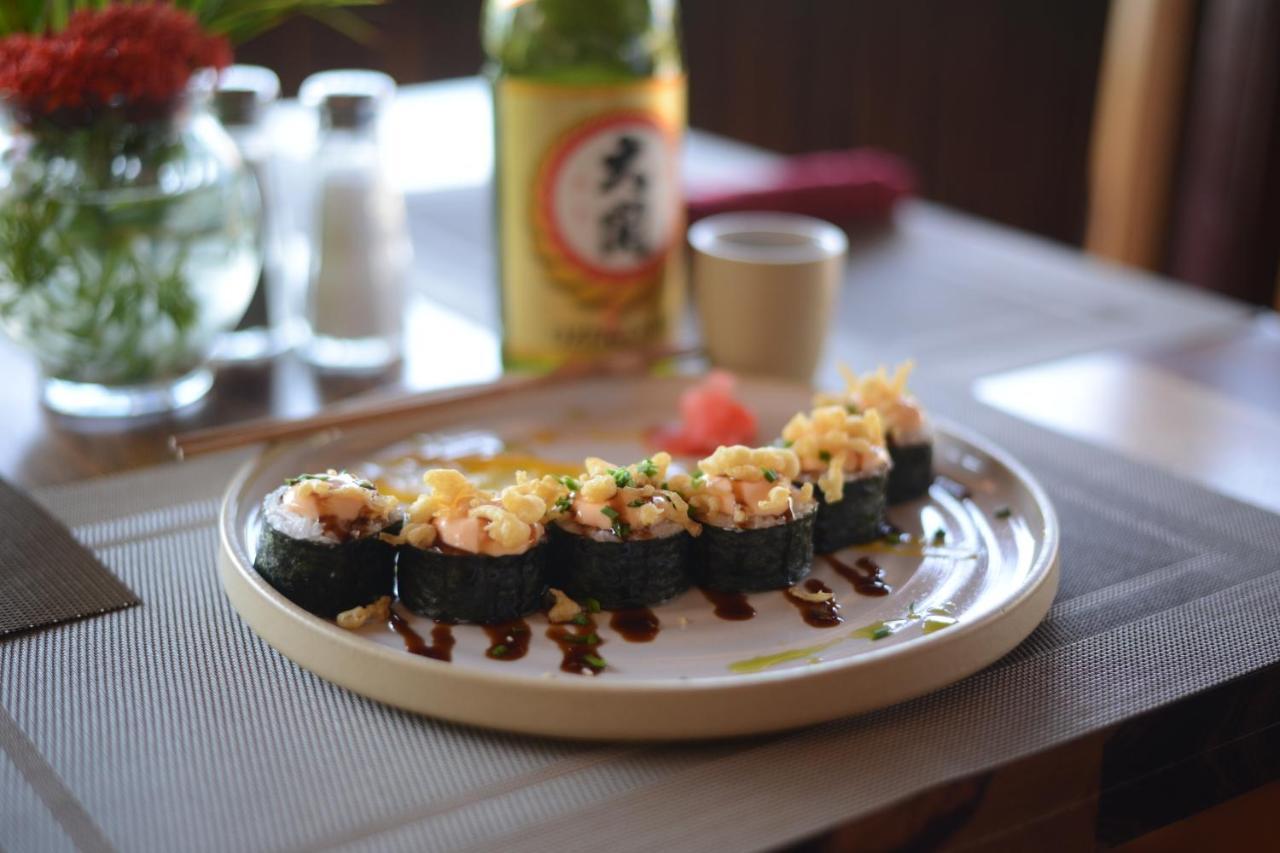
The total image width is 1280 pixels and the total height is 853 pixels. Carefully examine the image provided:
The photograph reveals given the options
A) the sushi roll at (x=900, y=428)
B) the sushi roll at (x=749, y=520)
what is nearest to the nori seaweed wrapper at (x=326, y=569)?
the sushi roll at (x=749, y=520)

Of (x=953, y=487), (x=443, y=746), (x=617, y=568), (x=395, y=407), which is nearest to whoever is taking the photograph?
(x=443, y=746)

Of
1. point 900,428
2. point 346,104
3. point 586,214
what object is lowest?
point 900,428

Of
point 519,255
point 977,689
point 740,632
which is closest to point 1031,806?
point 977,689

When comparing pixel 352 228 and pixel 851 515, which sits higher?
pixel 352 228

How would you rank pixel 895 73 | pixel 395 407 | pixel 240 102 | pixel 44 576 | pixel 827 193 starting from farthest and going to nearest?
pixel 895 73, pixel 827 193, pixel 240 102, pixel 395 407, pixel 44 576

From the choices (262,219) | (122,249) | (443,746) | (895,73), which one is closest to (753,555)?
(443,746)

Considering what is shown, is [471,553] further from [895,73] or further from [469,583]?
[895,73]

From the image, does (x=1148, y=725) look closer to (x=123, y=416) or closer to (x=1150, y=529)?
(x=1150, y=529)

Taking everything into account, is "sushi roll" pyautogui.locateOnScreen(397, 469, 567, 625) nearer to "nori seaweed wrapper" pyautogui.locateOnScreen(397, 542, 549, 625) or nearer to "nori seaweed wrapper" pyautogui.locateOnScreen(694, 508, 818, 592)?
"nori seaweed wrapper" pyautogui.locateOnScreen(397, 542, 549, 625)
